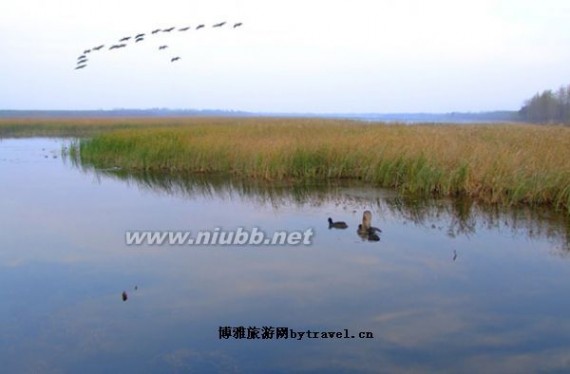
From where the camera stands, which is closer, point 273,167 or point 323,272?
point 323,272

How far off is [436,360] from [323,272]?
203 centimetres

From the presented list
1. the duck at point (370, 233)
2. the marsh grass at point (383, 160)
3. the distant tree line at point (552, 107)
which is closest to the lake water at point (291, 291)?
the duck at point (370, 233)

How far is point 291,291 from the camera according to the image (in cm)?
513

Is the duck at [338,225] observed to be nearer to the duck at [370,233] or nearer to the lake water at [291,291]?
the lake water at [291,291]

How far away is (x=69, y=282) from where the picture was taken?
539 centimetres

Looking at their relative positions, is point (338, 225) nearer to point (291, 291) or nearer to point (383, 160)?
point (291, 291)

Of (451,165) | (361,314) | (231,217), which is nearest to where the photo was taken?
(361,314)

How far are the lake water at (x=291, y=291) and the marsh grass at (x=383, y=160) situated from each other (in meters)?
0.71

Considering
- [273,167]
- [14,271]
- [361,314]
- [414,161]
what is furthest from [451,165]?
[14,271]

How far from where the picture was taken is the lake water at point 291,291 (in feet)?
12.6

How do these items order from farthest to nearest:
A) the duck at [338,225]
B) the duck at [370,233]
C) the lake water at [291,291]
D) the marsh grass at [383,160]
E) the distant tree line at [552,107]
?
the distant tree line at [552,107] < the marsh grass at [383,160] < the duck at [338,225] < the duck at [370,233] < the lake water at [291,291]

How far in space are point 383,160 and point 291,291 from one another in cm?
618

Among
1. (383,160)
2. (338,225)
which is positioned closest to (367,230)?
(338,225)

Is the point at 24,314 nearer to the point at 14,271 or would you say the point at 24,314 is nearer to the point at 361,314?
the point at 14,271
